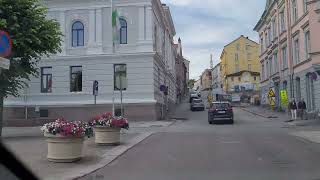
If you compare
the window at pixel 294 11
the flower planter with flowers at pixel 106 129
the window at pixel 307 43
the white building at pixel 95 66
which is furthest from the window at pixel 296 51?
the flower planter with flowers at pixel 106 129

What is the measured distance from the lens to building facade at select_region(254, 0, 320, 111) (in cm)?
3722

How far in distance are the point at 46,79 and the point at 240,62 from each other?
8144 cm

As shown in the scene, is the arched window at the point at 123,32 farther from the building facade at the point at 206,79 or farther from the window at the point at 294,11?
the building facade at the point at 206,79

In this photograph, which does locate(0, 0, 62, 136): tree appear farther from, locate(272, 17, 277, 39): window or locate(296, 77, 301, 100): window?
locate(272, 17, 277, 39): window

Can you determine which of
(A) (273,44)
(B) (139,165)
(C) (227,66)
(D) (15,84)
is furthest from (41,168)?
(C) (227,66)

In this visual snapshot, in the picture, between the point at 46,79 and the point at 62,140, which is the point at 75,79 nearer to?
the point at 46,79

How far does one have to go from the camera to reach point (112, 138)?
20422 mm

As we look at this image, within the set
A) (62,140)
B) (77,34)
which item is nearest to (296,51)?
(77,34)

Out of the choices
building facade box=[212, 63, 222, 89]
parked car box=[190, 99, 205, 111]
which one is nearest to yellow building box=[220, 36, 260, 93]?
building facade box=[212, 63, 222, 89]

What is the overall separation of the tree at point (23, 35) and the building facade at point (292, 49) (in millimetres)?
15297

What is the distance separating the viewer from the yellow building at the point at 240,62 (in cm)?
11364

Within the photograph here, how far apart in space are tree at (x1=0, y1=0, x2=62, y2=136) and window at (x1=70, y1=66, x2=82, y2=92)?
1527 cm

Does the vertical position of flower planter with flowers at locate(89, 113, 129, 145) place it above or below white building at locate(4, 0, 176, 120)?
below

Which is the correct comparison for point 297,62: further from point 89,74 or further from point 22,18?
point 22,18
